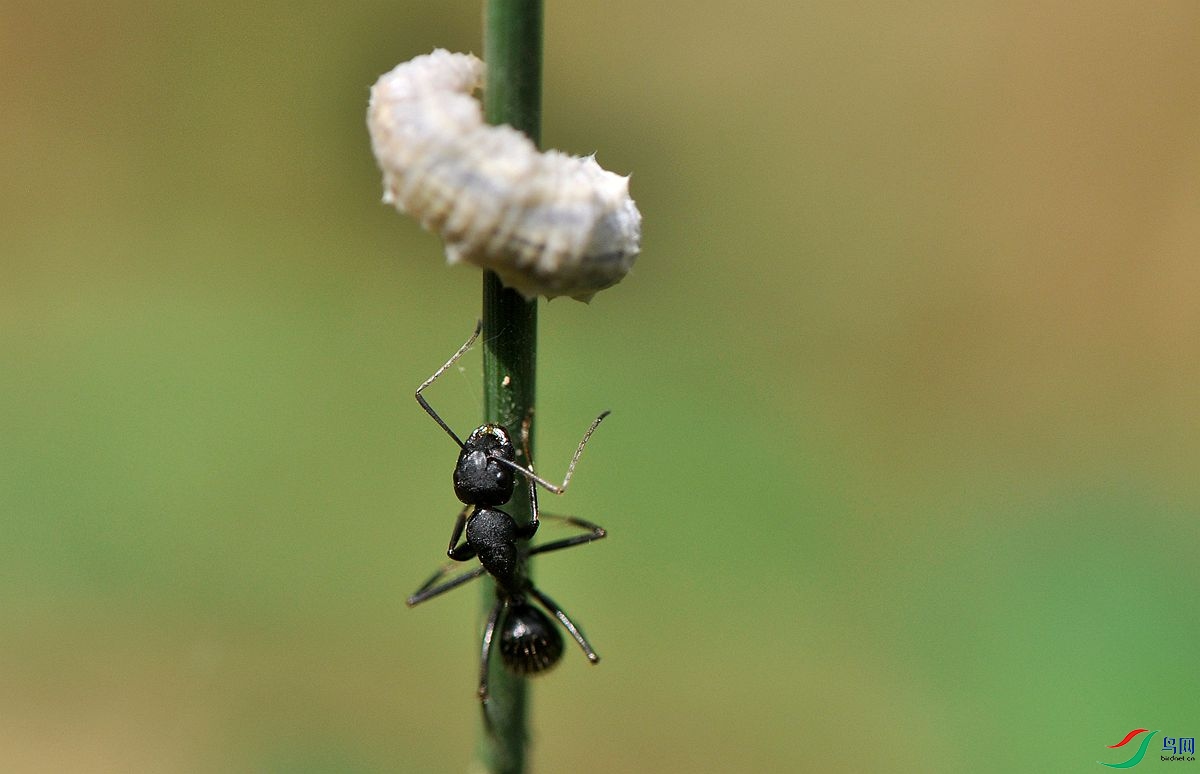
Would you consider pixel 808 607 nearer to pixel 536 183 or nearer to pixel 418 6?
pixel 536 183

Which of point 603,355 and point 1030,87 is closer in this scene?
point 603,355

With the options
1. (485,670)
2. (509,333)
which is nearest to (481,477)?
(485,670)

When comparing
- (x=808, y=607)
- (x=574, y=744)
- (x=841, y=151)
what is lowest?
(x=574, y=744)

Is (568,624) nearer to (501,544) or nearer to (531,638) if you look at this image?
(531,638)

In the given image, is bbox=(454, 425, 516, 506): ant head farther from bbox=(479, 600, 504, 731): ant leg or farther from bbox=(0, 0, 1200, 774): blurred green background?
bbox=(0, 0, 1200, 774): blurred green background

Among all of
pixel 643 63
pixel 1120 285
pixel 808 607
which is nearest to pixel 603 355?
pixel 808 607

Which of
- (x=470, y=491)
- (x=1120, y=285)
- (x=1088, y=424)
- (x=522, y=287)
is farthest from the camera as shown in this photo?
(x=1120, y=285)
